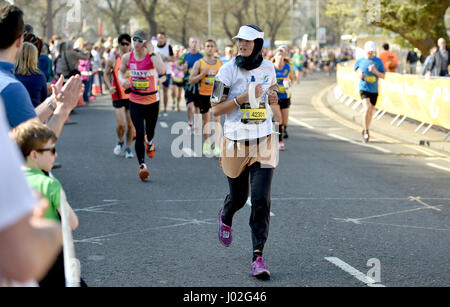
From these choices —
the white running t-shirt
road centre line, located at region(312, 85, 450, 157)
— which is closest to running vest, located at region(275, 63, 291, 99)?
road centre line, located at region(312, 85, 450, 157)

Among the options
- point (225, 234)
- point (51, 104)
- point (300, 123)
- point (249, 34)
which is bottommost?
point (300, 123)

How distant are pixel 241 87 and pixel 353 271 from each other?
1657 millimetres

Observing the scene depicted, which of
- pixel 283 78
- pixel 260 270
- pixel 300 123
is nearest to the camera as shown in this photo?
pixel 260 270

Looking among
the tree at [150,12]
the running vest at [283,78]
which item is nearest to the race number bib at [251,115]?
the running vest at [283,78]

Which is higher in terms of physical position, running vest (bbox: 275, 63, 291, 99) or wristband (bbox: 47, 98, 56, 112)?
wristband (bbox: 47, 98, 56, 112)

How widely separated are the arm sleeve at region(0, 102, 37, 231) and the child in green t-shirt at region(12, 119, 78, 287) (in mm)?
1405

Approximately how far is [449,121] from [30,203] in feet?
43.5

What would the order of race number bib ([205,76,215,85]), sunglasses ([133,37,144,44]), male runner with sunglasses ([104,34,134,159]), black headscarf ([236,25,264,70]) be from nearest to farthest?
black headscarf ([236,25,264,70])
sunglasses ([133,37,144,44])
male runner with sunglasses ([104,34,134,159])
race number bib ([205,76,215,85])

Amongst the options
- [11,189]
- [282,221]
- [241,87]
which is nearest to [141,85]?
[282,221]

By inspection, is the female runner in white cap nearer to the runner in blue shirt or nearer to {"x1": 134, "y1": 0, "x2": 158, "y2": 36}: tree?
the runner in blue shirt

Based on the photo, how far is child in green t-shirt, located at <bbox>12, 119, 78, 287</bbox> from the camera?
298 cm

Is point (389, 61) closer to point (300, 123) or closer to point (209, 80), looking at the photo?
point (300, 123)

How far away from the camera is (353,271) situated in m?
5.84

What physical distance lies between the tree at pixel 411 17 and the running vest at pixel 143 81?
51.0 ft
